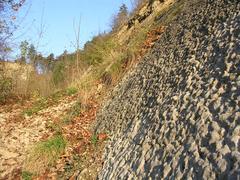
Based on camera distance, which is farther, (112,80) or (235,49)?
(112,80)

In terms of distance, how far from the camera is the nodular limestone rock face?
12.8 feet

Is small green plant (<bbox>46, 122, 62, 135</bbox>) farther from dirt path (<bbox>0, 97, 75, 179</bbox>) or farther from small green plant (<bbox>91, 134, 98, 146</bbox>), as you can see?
small green plant (<bbox>91, 134, 98, 146</bbox>)

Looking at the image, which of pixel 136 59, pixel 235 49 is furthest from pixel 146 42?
pixel 235 49

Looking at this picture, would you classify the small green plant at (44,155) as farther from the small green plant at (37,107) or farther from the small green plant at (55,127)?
the small green plant at (37,107)

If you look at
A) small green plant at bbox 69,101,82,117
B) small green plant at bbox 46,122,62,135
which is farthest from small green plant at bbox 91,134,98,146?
small green plant at bbox 69,101,82,117

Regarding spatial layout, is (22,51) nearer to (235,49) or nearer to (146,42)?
(146,42)

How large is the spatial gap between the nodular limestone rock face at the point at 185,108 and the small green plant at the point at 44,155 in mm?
830

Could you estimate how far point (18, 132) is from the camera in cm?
953

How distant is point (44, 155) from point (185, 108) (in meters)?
3.43

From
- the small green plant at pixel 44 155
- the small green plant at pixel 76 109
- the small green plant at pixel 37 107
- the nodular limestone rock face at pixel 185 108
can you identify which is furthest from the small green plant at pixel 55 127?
the small green plant at pixel 37 107

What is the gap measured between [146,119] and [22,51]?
35.9 ft

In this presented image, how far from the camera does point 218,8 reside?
280 inches

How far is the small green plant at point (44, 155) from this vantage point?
7.30 m

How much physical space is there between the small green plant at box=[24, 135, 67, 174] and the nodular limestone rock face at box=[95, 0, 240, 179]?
0.83 m
